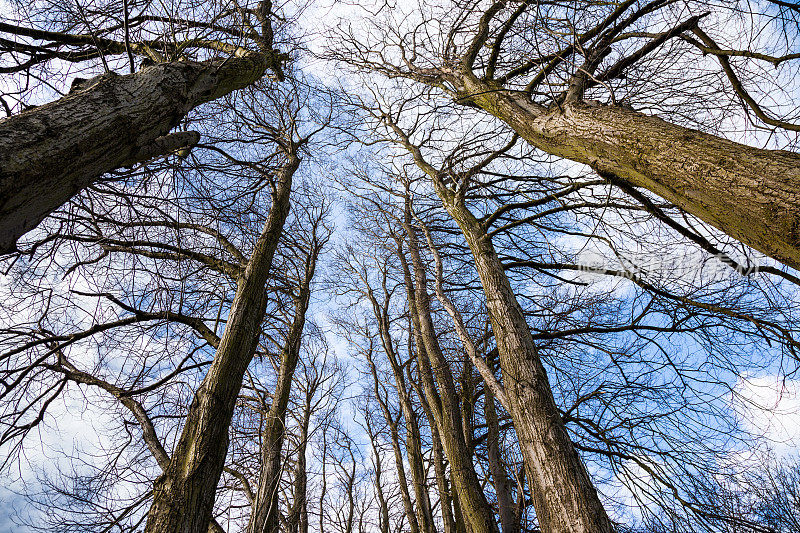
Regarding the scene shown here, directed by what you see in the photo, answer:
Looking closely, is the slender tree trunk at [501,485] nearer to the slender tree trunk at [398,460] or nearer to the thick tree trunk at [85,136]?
the slender tree trunk at [398,460]

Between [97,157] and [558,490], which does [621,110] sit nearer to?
[558,490]

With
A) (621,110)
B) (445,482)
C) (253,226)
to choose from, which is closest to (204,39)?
(253,226)

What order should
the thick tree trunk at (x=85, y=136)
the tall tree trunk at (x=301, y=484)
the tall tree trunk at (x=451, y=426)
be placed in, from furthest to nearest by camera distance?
the tall tree trunk at (x=301, y=484) → the tall tree trunk at (x=451, y=426) → the thick tree trunk at (x=85, y=136)

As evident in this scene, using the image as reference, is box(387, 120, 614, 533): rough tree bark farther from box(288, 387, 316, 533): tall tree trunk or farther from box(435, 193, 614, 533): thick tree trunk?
box(288, 387, 316, 533): tall tree trunk

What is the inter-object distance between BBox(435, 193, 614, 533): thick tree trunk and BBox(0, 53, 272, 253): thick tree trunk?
3.00 meters

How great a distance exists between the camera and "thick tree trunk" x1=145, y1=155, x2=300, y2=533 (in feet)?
8.32

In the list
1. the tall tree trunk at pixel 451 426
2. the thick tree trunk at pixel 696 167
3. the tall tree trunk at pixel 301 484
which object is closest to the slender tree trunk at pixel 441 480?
the tall tree trunk at pixel 451 426

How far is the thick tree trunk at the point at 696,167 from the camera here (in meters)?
1.45

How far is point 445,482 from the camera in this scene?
579 cm

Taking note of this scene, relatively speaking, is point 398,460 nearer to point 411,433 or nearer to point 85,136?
point 411,433

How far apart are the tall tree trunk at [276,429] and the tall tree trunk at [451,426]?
6.99ft

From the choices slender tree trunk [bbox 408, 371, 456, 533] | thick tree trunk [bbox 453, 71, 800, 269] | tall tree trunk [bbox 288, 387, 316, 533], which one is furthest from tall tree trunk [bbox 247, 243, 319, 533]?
thick tree trunk [bbox 453, 71, 800, 269]

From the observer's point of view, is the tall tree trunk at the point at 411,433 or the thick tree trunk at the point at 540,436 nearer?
the thick tree trunk at the point at 540,436

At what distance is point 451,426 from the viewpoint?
523cm
